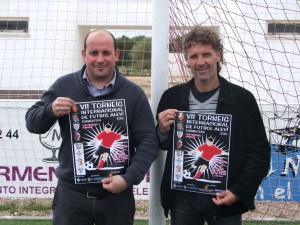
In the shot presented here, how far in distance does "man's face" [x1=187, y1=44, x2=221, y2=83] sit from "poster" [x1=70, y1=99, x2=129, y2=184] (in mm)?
416

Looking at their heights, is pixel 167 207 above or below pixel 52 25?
below

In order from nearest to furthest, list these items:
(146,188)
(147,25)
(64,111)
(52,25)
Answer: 1. (64,111)
2. (146,188)
3. (147,25)
4. (52,25)

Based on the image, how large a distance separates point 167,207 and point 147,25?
20.2ft

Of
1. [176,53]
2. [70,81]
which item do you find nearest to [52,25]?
[176,53]

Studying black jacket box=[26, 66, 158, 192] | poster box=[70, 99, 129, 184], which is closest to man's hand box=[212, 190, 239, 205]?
black jacket box=[26, 66, 158, 192]

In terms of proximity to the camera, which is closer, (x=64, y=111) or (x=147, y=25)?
(x=64, y=111)

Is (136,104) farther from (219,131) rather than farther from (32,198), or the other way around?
(32,198)

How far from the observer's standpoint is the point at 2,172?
18.7 feet

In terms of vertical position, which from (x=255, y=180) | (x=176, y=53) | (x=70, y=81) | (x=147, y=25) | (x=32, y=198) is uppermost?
(x=147, y=25)

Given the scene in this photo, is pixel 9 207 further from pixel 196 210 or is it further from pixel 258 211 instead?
pixel 196 210

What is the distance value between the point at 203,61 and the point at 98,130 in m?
0.65

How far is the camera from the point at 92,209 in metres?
2.60

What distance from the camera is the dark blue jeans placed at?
2598 millimetres

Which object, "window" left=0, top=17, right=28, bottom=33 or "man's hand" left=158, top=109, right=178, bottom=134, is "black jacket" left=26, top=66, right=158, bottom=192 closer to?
"man's hand" left=158, top=109, right=178, bottom=134
